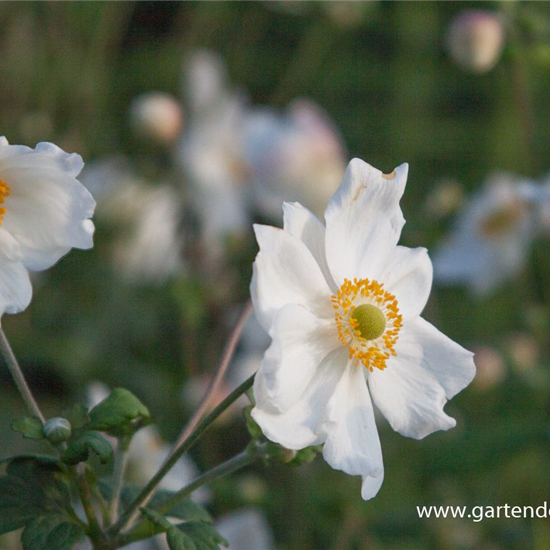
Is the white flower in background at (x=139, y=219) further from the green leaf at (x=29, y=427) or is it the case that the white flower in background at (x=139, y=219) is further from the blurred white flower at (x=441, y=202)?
the green leaf at (x=29, y=427)

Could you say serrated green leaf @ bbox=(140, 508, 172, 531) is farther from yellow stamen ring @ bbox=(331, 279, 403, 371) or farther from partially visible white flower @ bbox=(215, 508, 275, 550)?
partially visible white flower @ bbox=(215, 508, 275, 550)

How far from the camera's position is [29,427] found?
24.1 inches

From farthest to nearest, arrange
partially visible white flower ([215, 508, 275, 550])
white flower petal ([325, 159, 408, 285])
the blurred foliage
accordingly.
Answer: the blurred foliage, partially visible white flower ([215, 508, 275, 550]), white flower petal ([325, 159, 408, 285])

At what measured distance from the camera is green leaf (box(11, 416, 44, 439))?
61 centimetres

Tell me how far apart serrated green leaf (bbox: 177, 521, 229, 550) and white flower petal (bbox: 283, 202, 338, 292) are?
207 millimetres

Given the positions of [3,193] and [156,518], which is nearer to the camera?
[156,518]

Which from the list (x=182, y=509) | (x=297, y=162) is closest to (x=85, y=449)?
(x=182, y=509)

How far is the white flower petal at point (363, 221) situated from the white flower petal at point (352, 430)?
0.08 m

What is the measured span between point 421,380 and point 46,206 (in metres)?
0.31

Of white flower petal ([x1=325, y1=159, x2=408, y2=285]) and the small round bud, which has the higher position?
white flower petal ([x1=325, y1=159, x2=408, y2=285])

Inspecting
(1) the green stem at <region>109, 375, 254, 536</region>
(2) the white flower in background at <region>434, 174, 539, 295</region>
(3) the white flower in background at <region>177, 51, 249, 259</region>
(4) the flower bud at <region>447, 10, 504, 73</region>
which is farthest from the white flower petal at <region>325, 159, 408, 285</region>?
(2) the white flower in background at <region>434, 174, 539, 295</region>

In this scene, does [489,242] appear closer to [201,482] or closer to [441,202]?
[441,202]

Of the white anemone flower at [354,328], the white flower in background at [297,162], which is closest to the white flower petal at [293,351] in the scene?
the white anemone flower at [354,328]

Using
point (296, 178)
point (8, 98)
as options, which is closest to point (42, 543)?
point (296, 178)
